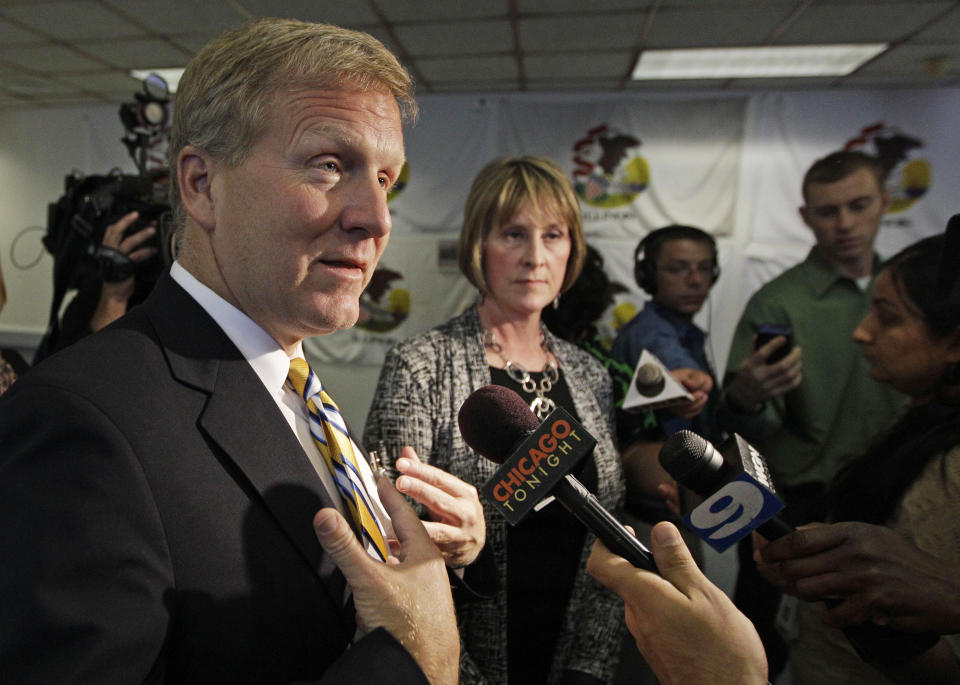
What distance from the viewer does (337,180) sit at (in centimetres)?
76

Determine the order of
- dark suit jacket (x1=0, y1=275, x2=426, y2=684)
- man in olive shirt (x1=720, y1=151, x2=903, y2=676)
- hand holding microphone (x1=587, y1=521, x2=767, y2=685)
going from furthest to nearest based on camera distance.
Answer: man in olive shirt (x1=720, y1=151, x2=903, y2=676), hand holding microphone (x1=587, y1=521, x2=767, y2=685), dark suit jacket (x1=0, y1=275, x2=426, y2=684)

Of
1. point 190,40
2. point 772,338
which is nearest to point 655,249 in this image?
point 772,338

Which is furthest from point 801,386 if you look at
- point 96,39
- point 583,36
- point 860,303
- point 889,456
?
point 96,39

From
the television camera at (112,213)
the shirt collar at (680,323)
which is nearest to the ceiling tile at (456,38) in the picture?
the television camera at (112,213)

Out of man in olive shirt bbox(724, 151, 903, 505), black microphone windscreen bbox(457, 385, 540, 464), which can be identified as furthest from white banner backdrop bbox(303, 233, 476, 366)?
black microphone windscreen bbox(457, 385, 540, 464)

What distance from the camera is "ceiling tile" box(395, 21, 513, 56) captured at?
3264 mm

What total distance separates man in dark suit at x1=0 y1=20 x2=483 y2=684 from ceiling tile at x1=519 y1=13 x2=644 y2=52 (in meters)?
2.84

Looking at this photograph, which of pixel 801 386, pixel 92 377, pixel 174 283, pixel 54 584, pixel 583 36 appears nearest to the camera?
pixel 54 584

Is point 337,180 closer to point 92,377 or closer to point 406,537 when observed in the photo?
point 92,377

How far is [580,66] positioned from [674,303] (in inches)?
81.3

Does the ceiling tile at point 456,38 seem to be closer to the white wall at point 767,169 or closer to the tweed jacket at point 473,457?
the white wall at point 767,169

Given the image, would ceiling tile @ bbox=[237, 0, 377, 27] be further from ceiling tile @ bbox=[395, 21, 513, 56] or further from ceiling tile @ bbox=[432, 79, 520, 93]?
ceiling tile @ bbox=[432, 79, 520, 93]

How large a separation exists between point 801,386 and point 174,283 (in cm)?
310

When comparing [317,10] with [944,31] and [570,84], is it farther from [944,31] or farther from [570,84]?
[944,31]
